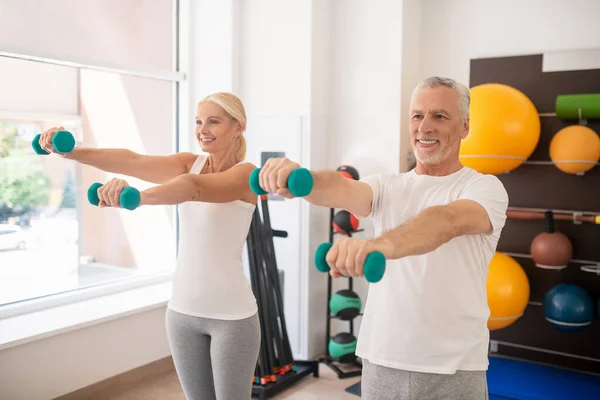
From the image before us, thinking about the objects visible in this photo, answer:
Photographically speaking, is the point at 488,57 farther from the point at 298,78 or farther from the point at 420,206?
the point at 420,206

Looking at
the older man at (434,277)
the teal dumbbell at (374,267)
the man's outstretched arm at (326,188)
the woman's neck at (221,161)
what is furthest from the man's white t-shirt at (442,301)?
the woman's neck at (221,161)

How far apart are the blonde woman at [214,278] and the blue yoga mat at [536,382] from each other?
1.93 meters

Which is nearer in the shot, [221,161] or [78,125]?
[221,161]

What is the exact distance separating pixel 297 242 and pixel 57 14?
2.15m

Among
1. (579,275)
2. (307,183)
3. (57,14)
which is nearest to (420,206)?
(307,183)

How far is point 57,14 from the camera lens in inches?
136


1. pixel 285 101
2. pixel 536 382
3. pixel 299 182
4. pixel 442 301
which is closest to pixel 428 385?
pixel 442 301

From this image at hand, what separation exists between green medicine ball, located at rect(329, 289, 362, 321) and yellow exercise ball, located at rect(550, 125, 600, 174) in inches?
60.0

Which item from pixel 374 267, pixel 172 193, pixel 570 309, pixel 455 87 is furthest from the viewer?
pixel 570 309

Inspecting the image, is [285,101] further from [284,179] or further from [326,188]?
[284,179]

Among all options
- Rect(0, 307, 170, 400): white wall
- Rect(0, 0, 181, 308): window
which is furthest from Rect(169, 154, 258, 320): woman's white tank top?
Rect(0, 0, 181, 308): window

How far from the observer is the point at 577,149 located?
3.13 metres

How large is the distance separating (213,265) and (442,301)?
2.79ft

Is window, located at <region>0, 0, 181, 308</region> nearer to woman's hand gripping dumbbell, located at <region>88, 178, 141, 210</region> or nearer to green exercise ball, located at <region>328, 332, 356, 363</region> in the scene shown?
green exercise ball, located at <region>328, 332, 356, 363</region>
